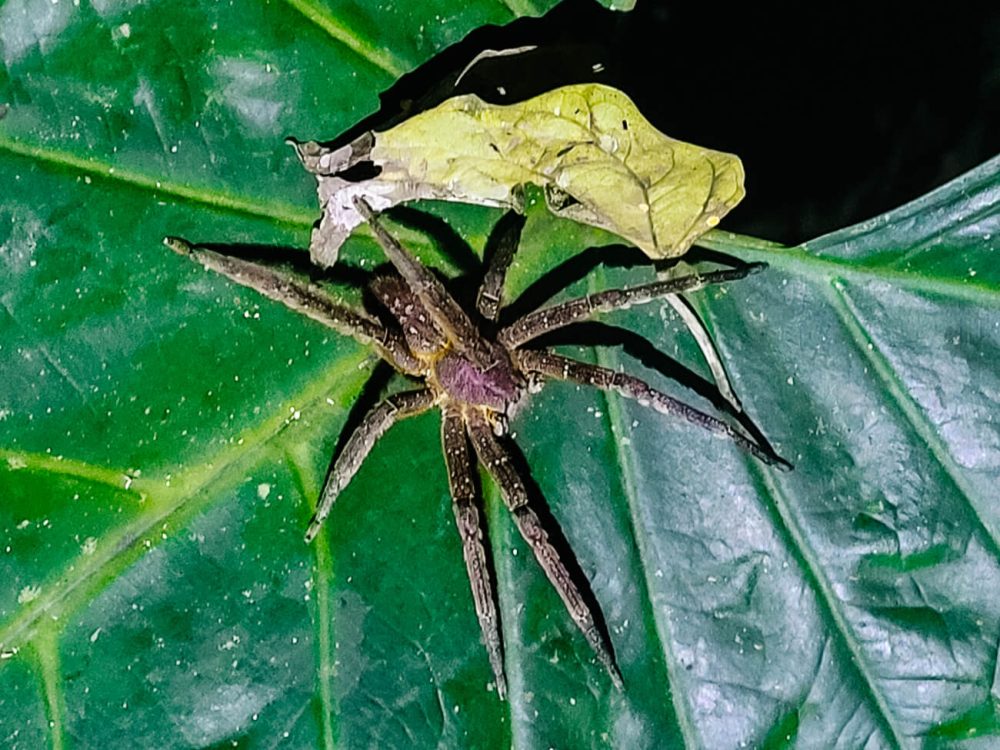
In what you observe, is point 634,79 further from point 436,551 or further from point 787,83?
point 436,551

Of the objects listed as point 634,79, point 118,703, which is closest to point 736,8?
point 634,79

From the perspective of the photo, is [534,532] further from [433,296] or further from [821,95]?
[821,95]

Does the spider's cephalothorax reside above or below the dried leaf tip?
below

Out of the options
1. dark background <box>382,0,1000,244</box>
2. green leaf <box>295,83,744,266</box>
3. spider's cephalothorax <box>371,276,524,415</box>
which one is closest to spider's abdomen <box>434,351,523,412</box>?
spider's cephalothorax <box>371,276,524,415</box>

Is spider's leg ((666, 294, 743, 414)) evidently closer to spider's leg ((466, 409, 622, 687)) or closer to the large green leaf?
the large green leaf

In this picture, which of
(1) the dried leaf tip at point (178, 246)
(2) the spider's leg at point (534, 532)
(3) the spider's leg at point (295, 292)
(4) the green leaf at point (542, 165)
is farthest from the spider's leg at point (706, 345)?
(1) the dried leaf tip at point (178, 246)

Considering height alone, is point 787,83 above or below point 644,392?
above

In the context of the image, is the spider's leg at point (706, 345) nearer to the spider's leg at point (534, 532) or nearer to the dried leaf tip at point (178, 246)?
the spider's leg at point (534, 532)
